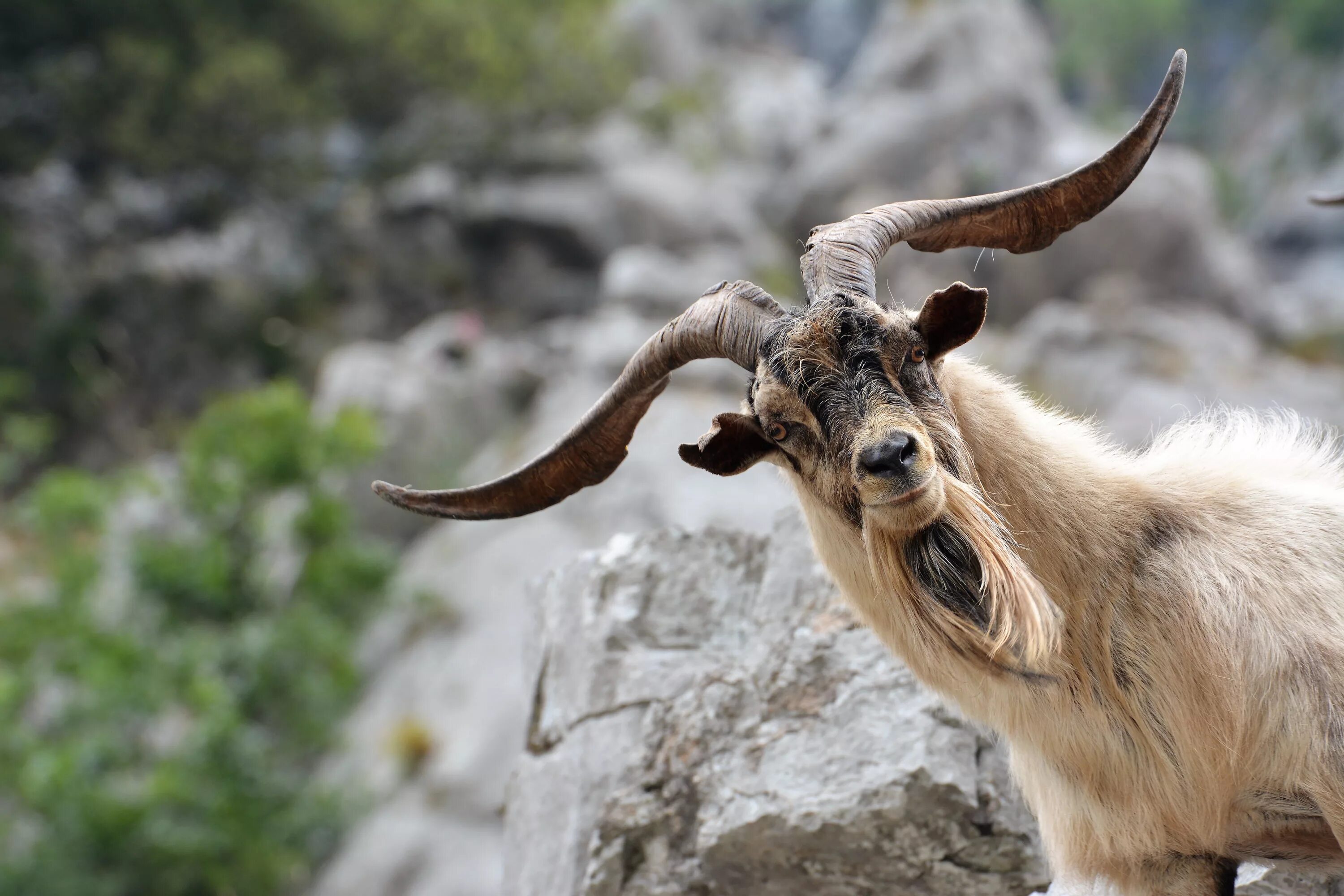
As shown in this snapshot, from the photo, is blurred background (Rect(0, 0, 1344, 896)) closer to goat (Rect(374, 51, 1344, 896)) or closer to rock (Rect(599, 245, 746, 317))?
rock (Rect(599, 245, 746, 317))

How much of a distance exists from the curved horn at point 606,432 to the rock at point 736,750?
1.35 m

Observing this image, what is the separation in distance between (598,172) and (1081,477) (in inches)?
969

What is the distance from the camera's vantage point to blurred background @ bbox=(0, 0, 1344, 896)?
36.2ft

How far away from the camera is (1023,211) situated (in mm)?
3846

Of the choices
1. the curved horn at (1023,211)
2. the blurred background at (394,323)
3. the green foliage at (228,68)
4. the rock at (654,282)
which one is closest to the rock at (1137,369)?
the blurred background at (394,323)

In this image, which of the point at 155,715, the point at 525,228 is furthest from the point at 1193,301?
the point at 155,715

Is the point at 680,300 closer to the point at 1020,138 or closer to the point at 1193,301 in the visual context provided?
the point at 1193,301

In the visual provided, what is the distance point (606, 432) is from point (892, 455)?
1266mm

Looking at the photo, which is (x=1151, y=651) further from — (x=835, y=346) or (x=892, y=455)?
(x=835, y=346)

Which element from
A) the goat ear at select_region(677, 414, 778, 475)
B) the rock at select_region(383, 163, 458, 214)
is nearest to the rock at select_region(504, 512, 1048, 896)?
the goat ear at select_region(677, 414, 778, 475)

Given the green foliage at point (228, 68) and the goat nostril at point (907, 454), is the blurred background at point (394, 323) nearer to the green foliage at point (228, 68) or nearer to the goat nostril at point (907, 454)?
the green foliage at point (228, 68)

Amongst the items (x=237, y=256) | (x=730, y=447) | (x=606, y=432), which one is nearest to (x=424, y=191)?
(x=237, y=256)

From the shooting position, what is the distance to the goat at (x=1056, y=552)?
3.16m

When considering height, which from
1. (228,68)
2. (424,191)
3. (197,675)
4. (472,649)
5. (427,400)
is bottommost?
(197,675)
